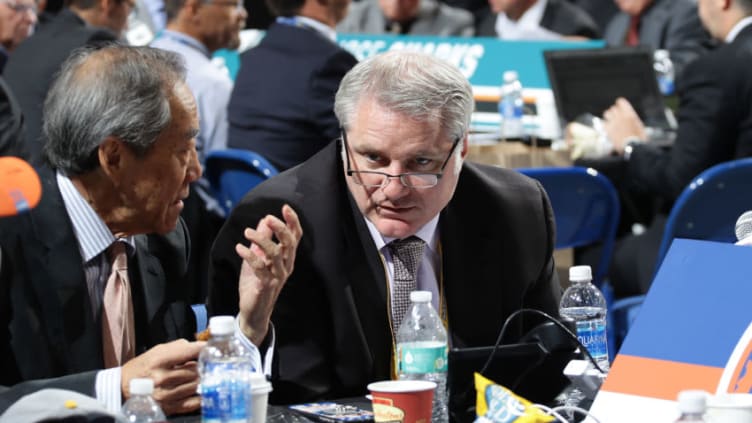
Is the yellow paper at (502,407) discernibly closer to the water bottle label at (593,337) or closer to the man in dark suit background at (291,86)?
the water bottle label at (593,337)

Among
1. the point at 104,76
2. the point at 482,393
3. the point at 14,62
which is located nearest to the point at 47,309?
the point at 104,76

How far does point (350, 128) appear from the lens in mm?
2854

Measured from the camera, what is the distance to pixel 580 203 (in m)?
4.61

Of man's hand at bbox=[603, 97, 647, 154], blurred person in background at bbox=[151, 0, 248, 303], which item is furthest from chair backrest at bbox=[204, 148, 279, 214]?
man's hand at bbox=[603, 97, 647, 154]

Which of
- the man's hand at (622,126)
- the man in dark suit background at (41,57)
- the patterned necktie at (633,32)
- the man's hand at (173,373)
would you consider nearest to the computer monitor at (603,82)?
the man's hand at (622,126)

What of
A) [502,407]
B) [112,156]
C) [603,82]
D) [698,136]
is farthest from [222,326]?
[603,82]

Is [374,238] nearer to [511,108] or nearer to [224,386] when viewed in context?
[224,386]

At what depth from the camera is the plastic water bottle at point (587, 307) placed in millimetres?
2832

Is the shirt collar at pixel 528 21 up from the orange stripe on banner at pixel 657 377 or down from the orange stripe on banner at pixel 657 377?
up

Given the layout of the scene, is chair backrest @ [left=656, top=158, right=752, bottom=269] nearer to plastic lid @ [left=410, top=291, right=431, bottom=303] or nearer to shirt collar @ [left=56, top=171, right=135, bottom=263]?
plastic lid @ [left=410, top=291, right=431, bottom=303]

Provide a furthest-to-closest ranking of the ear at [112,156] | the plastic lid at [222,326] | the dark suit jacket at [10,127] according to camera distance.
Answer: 1. the dark suit jacket at [10,127]
2. the ear at [112,156]
3. the plastic lid at [222,326]

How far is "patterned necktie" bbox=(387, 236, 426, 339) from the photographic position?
2852mm

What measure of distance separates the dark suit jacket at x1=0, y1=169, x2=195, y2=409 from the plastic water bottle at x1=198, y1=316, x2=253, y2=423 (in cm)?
47

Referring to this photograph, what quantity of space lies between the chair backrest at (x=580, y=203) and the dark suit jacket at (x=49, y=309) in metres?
1.98
